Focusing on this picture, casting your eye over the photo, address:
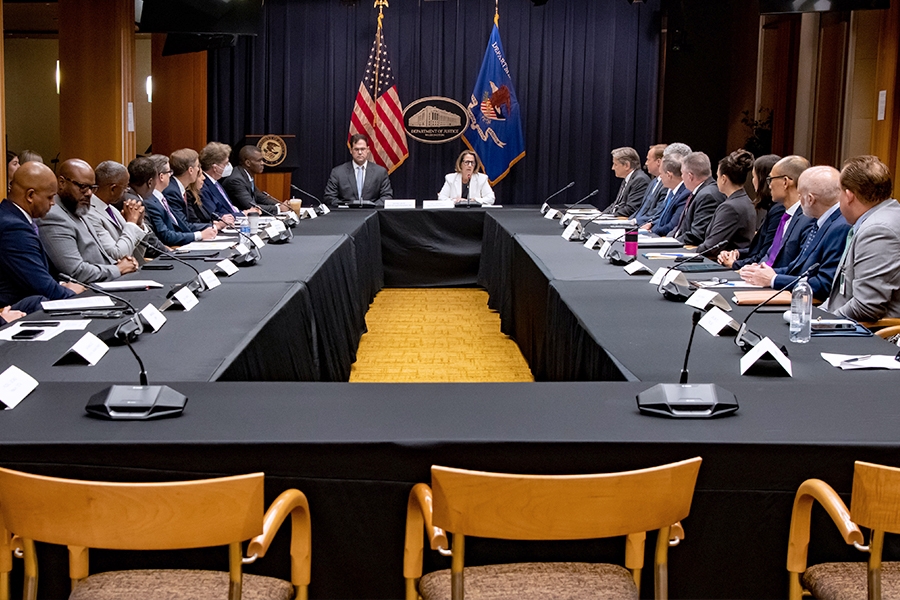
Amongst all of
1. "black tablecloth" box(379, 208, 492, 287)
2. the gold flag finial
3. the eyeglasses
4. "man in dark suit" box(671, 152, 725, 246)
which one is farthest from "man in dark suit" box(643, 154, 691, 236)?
the gold flag finial

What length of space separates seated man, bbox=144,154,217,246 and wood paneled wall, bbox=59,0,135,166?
174 cm

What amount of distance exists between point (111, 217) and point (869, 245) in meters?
3.52

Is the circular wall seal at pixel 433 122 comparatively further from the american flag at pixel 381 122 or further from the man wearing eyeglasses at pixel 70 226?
the man wearing eyeglasses at pixel 70 226

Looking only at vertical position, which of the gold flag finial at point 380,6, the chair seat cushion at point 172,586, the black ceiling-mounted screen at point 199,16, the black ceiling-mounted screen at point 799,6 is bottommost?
the chair seat cushion at point 172,586

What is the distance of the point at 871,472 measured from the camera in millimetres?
1576

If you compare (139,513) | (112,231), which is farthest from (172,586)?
(112,231)

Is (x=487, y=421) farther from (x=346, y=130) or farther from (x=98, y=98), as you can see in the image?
(x=346, y=130)

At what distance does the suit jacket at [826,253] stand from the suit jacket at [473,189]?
489cm

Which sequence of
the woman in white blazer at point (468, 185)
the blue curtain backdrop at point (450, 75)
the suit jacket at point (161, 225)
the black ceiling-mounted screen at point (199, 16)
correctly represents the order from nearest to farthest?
the suit jacket at point (161, 225) < the black ceiling-mounted screen at point (199, 16) < the woman in white blazer at point (468, 185) < the blue curtain backdrop at point (450, 75)

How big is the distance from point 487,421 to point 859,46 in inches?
306

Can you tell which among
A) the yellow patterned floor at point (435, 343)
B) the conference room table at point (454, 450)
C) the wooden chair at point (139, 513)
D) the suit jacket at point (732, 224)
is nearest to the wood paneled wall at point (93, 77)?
the yellow patterned floor at point (435, 343)

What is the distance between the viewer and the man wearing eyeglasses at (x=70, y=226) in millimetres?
4242

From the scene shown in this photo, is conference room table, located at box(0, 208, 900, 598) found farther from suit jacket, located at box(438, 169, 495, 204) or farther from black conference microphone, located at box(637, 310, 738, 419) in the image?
suit jacket, located at box(438, 169, 495, 204)

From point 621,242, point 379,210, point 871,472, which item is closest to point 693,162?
point 621,242
